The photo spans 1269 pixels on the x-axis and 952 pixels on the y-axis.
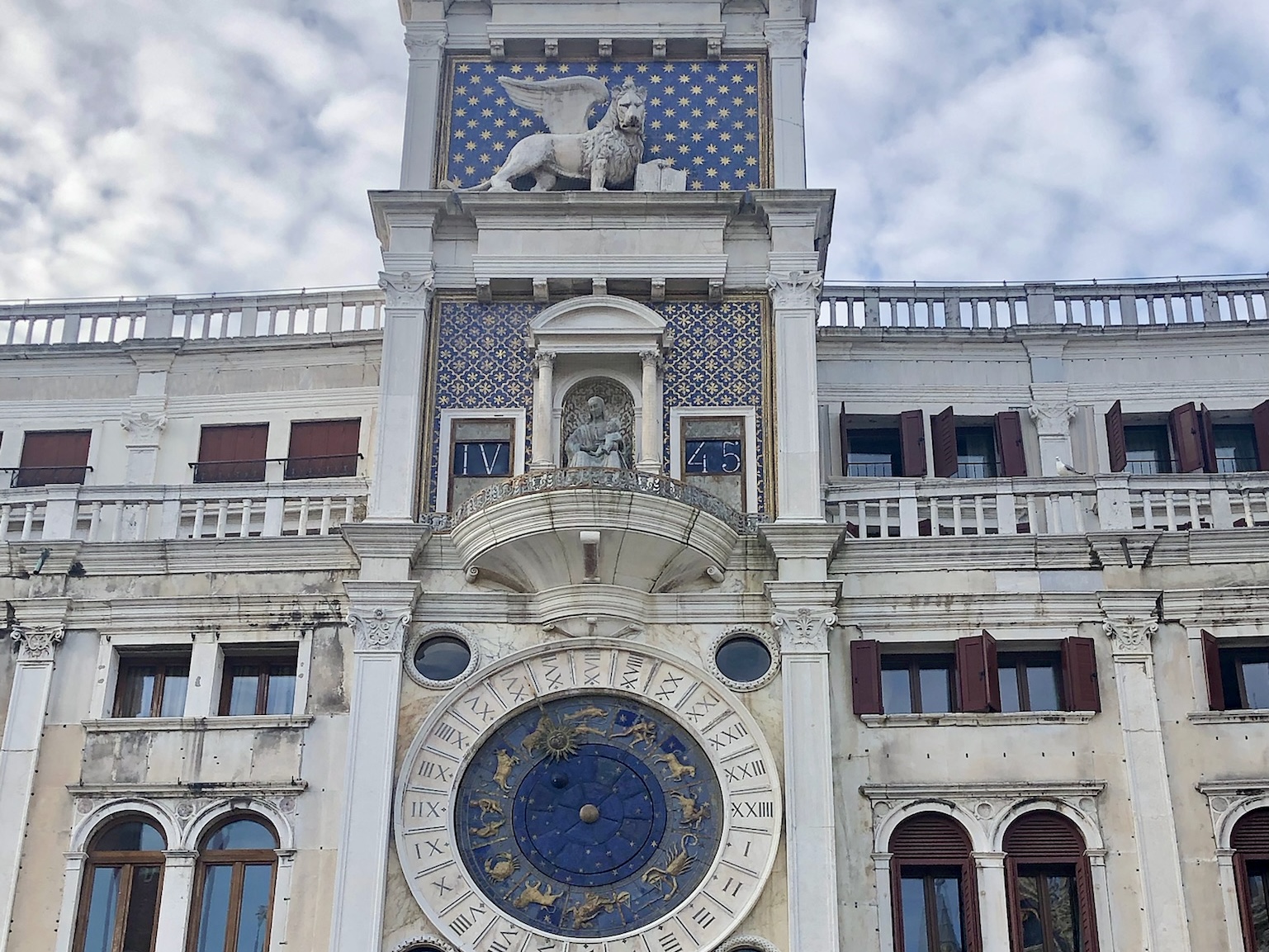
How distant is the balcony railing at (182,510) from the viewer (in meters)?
23.3

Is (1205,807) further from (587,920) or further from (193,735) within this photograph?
(193,735)

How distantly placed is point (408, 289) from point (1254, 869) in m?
12.2

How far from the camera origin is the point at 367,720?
70.2 feet

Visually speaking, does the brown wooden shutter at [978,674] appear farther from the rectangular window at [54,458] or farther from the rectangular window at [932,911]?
the rectangular window at [54,458]

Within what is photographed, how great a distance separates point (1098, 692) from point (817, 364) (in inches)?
258

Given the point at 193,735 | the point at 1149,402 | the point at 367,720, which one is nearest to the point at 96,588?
the point at 193,735

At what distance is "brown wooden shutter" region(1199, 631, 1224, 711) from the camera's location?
21422 mm

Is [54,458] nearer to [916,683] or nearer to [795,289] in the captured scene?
[795,289]

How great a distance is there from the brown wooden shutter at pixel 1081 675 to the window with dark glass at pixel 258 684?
29.3 feet

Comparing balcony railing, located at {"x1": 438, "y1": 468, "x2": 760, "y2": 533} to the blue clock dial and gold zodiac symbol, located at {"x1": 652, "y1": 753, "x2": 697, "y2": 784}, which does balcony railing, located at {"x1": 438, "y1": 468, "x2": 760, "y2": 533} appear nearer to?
the blue clock dial

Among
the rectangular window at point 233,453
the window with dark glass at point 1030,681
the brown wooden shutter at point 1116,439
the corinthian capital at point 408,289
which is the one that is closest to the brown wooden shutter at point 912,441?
the brown wooden shutter at point 1116,439

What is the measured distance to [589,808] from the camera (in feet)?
69.1

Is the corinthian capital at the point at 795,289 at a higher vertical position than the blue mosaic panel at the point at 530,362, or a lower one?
higher

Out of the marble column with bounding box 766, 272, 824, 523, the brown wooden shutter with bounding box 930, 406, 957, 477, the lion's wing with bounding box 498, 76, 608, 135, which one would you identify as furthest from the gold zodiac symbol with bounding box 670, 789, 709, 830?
the lion's wing with bounding box 498, 76, 608, 135
